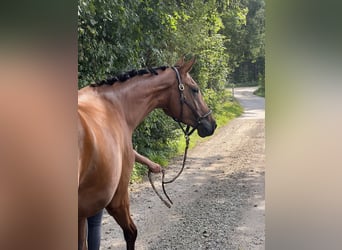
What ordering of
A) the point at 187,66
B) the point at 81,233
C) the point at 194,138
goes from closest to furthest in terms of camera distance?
the point at 81,233
the point at 187,66
the point at 194,138

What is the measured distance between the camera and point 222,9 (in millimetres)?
1384

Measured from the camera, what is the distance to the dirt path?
1.34m

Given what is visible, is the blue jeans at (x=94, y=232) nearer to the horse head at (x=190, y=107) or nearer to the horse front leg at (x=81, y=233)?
the horse front leg at (x=81, y=233)

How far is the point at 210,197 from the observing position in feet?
4.98

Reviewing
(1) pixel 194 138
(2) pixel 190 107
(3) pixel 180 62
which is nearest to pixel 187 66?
(3) pixel 180 62

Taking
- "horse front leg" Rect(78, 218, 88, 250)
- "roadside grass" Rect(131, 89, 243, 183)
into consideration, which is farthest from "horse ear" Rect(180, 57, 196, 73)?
"horse front leg" Rect(78, 218, 88, 250)

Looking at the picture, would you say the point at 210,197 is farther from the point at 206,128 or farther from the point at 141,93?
the point at 141,93

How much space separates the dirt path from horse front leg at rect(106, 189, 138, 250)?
Result: 4cm

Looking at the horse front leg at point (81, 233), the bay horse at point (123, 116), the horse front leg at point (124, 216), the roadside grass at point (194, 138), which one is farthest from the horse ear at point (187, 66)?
the horse front leg at point (81, 233)

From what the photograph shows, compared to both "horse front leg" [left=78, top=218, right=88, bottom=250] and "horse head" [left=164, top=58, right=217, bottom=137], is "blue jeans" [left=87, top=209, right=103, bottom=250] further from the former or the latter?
"horse head" [left=164, top=58, right=217, bottom=137]

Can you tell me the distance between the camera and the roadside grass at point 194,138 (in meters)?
1.54

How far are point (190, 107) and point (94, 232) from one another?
2.08 ft
